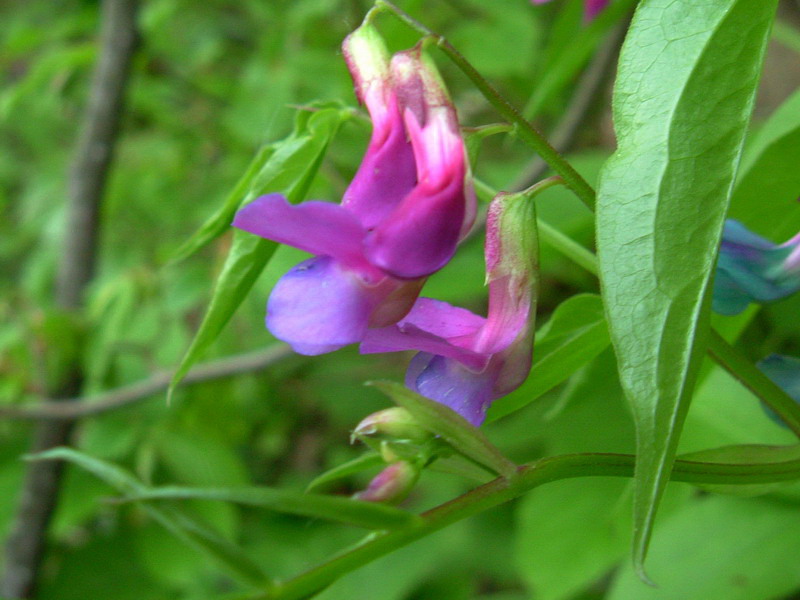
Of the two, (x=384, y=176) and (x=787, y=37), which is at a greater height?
(x=384, y=176)

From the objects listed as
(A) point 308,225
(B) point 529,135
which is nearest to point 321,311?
(A) point 308,225

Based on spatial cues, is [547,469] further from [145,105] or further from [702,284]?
[145,105]

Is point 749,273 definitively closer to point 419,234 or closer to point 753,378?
point 753,378

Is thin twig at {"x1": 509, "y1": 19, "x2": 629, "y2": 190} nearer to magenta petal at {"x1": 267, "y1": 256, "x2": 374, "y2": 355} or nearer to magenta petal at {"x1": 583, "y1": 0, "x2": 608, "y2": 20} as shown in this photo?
magenta petal at {"x1": 583, "y1": 0, "x2": 608, "y2": 20}

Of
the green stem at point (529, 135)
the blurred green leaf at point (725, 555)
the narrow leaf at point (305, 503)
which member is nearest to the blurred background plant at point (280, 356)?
the blurred green leaf at point (725, 555)

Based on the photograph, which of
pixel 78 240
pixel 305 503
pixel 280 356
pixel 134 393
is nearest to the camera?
pixel 305 503

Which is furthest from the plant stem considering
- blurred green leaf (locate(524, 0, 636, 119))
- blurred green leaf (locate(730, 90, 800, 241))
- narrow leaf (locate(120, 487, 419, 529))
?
narrow leaf (locate(120, 487, 419, 529))

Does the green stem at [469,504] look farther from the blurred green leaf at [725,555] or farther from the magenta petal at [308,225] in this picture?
the blurred green leaf at [725,555]
